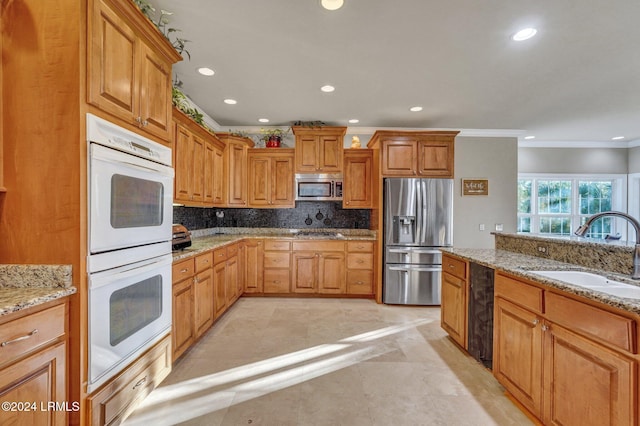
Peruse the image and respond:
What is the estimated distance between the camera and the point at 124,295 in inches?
58.5

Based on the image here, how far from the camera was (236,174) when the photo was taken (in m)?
4.20

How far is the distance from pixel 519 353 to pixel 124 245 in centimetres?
234

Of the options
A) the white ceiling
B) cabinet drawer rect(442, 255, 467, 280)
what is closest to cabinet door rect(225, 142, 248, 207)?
the white ceiling

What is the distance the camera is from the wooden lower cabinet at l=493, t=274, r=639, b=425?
1109 mm

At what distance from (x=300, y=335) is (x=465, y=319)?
1543mm

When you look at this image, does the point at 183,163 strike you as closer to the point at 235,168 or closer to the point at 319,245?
the point at 235,168

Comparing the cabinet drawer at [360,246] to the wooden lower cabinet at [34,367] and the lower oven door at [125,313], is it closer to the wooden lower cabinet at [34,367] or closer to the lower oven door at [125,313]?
the lower oven door at [125,313]

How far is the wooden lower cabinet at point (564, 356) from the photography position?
111 centimetres

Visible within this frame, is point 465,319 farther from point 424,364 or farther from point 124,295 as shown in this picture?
point 124,295

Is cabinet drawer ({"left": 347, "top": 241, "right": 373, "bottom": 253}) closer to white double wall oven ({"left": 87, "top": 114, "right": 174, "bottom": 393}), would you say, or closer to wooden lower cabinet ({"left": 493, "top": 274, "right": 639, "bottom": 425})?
wooden lower cabinet ({"left": 493, "top": 274, "right": 639, "bottom": 425})

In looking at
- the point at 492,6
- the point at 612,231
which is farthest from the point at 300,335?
the point at 612,231

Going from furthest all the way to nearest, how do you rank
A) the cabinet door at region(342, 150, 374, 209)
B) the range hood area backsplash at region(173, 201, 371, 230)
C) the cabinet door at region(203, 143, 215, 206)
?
1. the range hood area backsplash at region(173, 201, 371, 230)
2. the cabinet door at region(342, 150, 374, 209)
3. the cabinet door at region(203, 143, 215, 206)

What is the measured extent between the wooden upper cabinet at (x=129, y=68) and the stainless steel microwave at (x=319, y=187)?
2.49m

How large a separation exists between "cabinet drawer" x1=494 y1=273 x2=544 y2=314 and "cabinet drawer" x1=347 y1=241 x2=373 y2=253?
2173 millimetres
